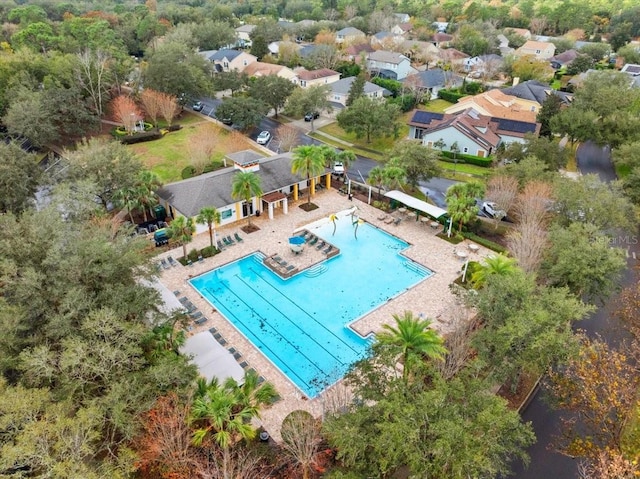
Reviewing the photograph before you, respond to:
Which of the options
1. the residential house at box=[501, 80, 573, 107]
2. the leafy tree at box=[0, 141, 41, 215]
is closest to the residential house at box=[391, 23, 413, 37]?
the residential house at box=[501, 80, 573, 107]

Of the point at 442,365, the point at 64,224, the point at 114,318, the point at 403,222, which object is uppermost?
the point at 64,224

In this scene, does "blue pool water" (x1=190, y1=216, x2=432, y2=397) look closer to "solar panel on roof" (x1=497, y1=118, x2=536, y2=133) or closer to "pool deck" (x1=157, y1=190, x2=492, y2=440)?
"pool deck" (x1=157, y1=190, x2=492, y2=440)

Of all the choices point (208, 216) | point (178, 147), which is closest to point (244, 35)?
point (178, 147)

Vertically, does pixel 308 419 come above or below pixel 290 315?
above

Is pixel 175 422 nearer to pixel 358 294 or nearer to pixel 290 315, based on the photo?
pixel 290 315

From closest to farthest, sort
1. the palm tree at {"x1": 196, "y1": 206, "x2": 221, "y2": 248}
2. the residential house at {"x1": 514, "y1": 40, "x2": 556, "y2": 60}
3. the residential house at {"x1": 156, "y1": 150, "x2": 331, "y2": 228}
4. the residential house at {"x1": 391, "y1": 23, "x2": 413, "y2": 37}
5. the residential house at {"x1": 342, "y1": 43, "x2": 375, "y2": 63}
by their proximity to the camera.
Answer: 1. the palm tree at {"x1": 196, "y1": 206, "x2": 221, "y2": 248}
2. the residential house at {"x1": 156, "y1": 150, "x2": 331, "y2": 228}
3. the residential house at {"x1": 342, "y1": 43, "x2": 375, "y2": 63}
4. the residential house at {"x1": 514, "y1": 40, "x2": 556, "y2": 60}
5. the residential house at {"x1": 391, "y1": 23, "x2": 413, "y2": 37}

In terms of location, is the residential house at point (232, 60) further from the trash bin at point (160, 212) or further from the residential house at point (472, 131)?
the trash bin at point (160, 212)

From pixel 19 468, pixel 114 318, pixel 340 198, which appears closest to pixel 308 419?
pixel 114 318

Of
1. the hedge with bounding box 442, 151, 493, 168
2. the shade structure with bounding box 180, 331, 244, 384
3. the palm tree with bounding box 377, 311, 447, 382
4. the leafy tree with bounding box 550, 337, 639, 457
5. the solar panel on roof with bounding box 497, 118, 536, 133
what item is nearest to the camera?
the leafy tree with bounding box 550, 337, 639, 457
